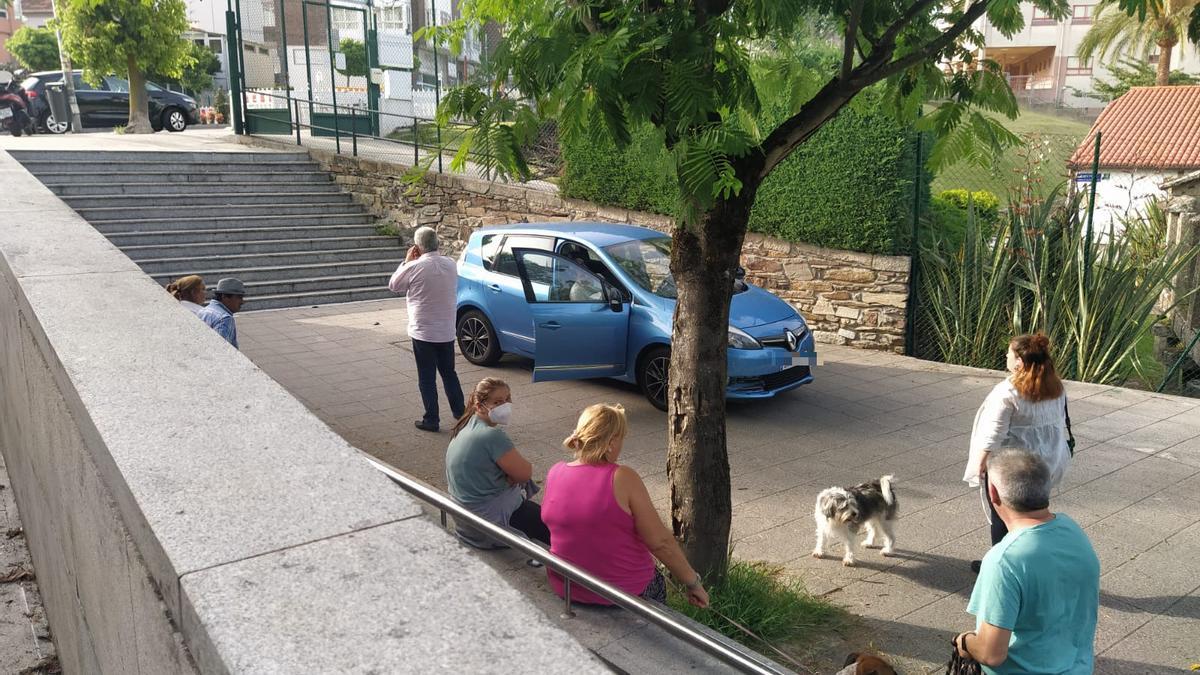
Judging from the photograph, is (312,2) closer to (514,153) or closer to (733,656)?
(514,153)

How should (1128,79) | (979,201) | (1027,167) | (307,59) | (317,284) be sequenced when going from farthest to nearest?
(1128,79) < (307,59) < (979,201) < (317,284) < (1027,167)

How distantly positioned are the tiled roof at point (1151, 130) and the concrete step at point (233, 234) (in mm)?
16244

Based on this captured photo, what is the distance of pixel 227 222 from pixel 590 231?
850 centimetres

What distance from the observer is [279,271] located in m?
15.5

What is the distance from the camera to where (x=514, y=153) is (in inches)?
192

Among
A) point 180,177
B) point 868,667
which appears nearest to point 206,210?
point 180,177

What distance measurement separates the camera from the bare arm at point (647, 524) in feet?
14.0

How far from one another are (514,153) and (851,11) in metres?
1.84

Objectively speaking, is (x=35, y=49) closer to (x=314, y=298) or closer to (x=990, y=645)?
(x=314, y=298)

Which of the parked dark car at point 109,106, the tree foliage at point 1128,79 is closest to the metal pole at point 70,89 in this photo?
the parked dark car at point 109,106

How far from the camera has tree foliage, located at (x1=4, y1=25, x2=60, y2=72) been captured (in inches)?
2285

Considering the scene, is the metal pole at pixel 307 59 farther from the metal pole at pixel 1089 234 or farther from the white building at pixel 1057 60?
the white building at pixel 1057 60

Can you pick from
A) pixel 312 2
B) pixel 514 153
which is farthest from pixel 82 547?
pixel 312 2

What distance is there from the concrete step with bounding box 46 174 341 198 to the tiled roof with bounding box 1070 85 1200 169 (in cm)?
1672
